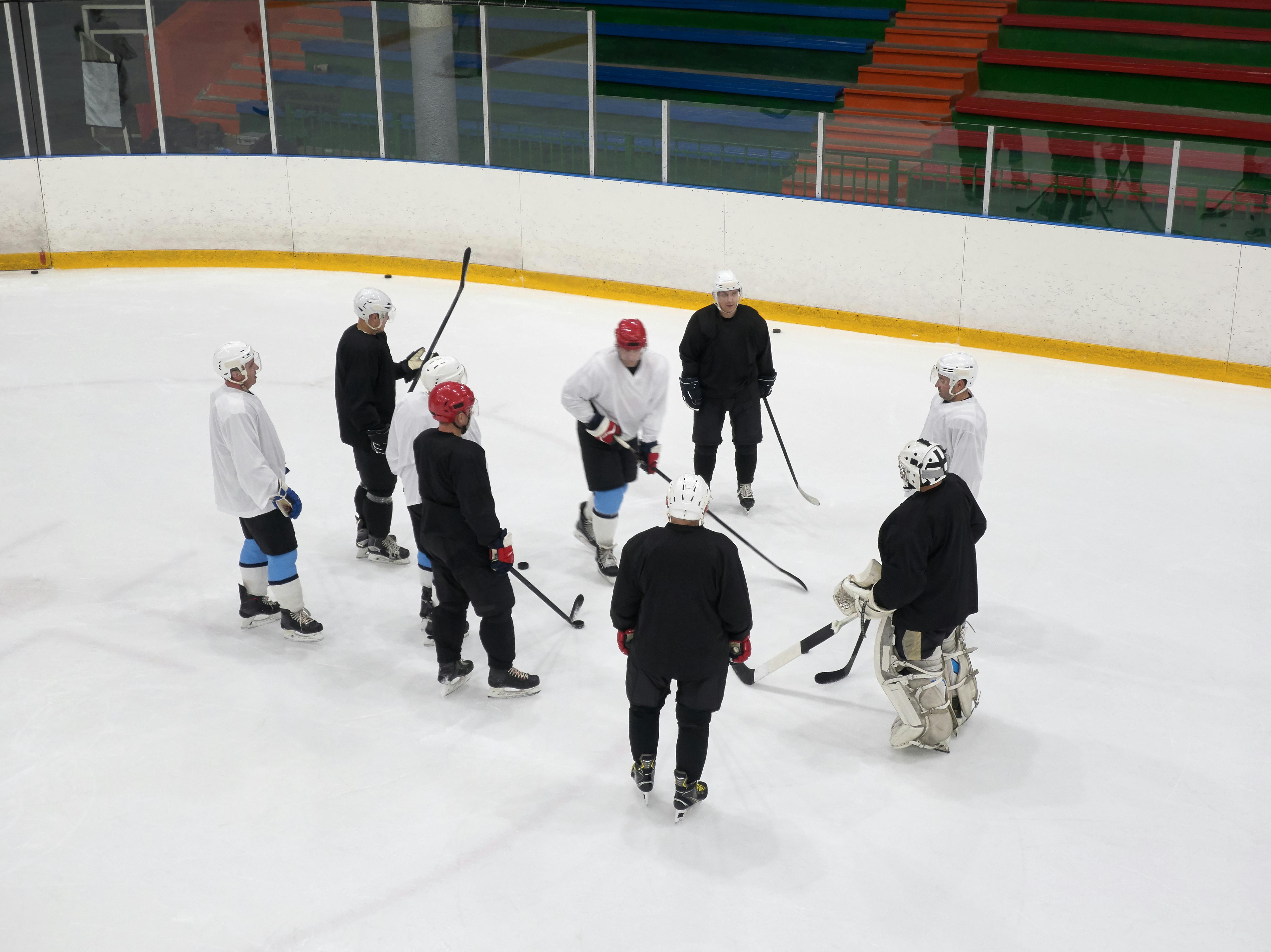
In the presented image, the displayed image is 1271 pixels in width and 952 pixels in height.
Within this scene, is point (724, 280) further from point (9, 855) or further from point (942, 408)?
point (9, 855)

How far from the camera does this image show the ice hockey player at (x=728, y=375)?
596 centimetres

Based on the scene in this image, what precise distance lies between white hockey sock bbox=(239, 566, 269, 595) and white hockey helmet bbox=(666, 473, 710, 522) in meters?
2.22

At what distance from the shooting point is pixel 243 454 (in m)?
4.68

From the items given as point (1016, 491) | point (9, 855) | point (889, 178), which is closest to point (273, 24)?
point (889, 178)

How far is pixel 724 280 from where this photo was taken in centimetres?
586

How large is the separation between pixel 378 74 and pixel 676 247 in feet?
10.1

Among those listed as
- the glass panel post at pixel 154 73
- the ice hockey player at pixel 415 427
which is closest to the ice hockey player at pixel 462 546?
the ice hockey player at pixel 415 427

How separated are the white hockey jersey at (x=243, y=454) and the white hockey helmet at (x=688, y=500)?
73.2 inches

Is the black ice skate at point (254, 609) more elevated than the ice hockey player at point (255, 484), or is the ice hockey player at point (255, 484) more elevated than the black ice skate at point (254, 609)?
the ice hockey player at point (255, 484)

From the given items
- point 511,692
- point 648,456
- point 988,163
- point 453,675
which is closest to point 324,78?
point 988,163

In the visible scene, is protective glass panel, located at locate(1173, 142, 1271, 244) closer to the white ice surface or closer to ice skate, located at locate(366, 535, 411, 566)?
the white ice surface

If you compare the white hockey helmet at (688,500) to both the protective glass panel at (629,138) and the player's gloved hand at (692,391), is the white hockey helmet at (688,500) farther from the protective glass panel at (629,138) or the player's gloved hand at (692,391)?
the protective glass panel at (629,138)

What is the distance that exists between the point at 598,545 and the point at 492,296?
188 inches

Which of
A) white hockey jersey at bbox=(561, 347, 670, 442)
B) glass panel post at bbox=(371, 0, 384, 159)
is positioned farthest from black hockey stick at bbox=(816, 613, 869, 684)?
glass panel post at bbox=(371, 0, 384, 159)
